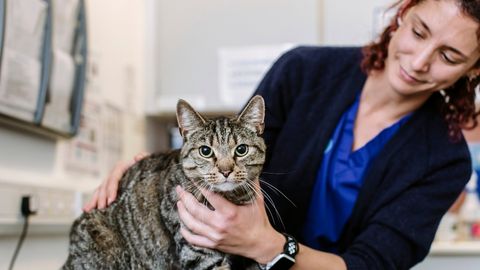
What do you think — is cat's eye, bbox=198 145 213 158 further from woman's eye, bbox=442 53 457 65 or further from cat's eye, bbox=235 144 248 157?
woman's eye, bbox=442 53 457 65

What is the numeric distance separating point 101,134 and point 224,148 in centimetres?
100

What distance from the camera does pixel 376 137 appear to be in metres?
1.33

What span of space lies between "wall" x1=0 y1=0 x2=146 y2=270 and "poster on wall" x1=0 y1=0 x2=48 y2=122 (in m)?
0.07

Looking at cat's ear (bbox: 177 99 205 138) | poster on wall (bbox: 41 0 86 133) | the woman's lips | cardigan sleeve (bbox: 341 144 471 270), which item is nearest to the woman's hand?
cat's ear (bbox: 177 99 205 138)

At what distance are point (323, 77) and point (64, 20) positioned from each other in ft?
2.65

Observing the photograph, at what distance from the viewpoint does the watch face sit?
106cm

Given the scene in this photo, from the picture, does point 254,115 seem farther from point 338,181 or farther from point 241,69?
point 241,69

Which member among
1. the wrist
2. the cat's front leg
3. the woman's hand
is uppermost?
the woman's hand

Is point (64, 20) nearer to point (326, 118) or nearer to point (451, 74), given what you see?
point (326, 118)

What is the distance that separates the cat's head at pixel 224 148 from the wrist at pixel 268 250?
9 cm

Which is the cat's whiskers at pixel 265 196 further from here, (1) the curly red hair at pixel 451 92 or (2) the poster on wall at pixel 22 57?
(2) the poster on wall at pixel 22 57

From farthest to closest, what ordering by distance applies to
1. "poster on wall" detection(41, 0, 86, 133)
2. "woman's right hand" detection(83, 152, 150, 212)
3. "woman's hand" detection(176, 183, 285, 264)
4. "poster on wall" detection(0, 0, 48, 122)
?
"poster on wall" detection(41, 0, 86, 133)
"poster on wall" detection(0, 0, 48, 122)
"woman's right hand" detection(83, 152, 150, 212)
"woman's hand" detection(176, 183, 285, 264)

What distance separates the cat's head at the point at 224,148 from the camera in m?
1.03

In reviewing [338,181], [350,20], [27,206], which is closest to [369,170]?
[338,181]
